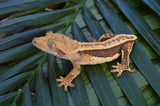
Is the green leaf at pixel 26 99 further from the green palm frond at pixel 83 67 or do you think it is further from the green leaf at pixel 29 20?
the green leaf at pixel 29 20

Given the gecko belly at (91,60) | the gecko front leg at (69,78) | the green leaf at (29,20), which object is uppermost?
the green leaf at (29,20)

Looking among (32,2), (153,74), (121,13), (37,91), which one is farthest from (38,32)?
(153,74)

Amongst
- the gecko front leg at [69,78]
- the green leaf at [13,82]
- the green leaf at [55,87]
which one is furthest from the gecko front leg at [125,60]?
the green leaf at [13,82]

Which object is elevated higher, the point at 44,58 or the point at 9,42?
the point at 9,42

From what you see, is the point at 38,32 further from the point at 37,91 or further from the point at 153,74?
the point at 153,74

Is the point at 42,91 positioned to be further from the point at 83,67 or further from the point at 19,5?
the point at 19,5

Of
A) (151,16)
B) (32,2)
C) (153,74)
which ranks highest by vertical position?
(32,2)
